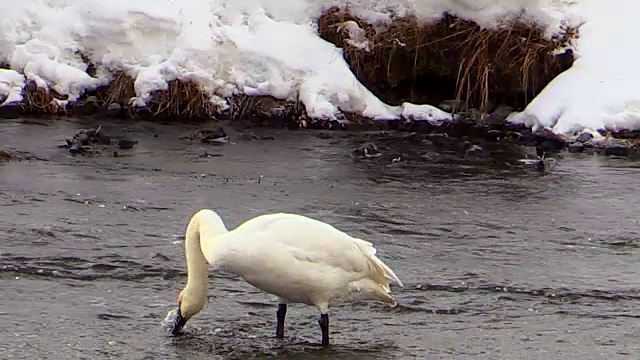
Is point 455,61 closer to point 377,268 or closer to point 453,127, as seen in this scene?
point 453,127

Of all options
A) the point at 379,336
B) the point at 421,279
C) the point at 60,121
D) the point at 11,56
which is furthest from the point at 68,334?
the point at 11,56

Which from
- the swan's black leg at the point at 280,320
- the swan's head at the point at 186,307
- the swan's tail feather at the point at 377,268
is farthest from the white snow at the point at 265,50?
the swan's head at the point at 186,307

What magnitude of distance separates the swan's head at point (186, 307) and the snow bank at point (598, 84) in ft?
26.0

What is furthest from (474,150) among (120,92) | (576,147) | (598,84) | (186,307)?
(186,307)

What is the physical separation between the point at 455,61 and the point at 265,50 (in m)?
2.29

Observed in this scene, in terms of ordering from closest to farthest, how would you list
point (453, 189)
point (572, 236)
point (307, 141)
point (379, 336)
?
point (379, 336)
point (572, 236)
point (453, 189)
point (307, 141)

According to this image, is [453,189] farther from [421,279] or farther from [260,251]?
[260,251]

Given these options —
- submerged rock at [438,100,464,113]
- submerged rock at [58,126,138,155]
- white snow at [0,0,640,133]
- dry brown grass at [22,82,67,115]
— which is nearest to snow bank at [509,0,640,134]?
white snow at [0,0,640,133]

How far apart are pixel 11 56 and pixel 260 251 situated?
377 inches

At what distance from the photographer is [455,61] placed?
49.4ft

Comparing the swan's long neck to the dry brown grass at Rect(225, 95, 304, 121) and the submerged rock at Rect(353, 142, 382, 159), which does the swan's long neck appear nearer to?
the submerged rock at Rect(353, 142, 382, 159)

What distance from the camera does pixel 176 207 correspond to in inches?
394

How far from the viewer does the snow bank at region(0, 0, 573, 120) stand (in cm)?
1462

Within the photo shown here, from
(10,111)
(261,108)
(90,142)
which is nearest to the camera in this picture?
(90,142)
